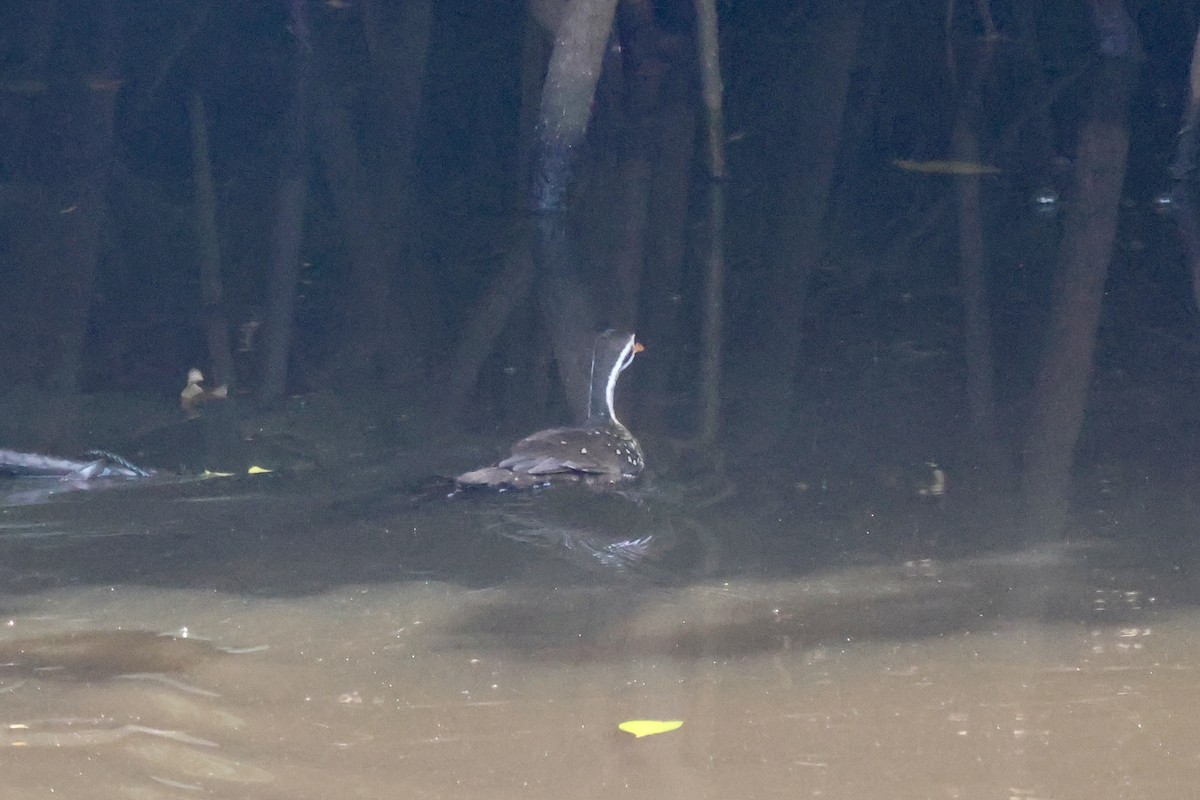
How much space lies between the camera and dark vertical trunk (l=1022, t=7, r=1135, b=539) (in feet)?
17.9

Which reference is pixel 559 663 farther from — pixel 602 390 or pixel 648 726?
pixel 602 390

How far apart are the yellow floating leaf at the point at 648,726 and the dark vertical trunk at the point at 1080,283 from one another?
2083mm

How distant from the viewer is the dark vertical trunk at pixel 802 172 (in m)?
7.36

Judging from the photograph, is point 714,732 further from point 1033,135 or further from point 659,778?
point 1033,135

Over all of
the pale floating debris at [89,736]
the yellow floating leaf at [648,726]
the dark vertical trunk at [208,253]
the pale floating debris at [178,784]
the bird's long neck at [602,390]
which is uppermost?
the dark vertical trunk at [208,253]

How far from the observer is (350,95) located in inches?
619

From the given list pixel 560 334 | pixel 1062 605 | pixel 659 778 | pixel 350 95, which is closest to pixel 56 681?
pixel 659 778

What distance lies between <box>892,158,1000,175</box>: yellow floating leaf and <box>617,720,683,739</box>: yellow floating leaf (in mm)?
9749

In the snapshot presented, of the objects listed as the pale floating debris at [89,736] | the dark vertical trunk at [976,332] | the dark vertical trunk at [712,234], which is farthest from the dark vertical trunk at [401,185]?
the pale floating debris at [89,736]

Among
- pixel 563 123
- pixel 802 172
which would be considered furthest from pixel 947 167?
pixel 563 123

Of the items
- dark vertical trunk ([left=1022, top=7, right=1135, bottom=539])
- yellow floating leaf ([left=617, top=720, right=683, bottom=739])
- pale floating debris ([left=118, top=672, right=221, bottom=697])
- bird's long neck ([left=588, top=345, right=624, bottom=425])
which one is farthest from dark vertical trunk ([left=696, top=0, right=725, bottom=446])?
pale floating debris ([left=118, top=672, right=221, bottom=697])

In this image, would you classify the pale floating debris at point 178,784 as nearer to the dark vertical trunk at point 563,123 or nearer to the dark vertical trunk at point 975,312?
the dark vertical trunk at point 975,312

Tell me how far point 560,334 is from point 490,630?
3999mm

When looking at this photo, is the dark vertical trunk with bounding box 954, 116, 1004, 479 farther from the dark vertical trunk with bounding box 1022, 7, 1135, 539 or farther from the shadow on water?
the shadow on water
